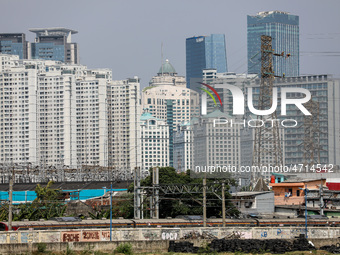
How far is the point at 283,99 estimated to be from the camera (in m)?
78.2

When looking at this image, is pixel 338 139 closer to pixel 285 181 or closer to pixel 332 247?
pixel 285 181

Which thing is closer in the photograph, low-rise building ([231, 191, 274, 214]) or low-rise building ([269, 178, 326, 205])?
low-rise building ([231, 191, 274, 214])

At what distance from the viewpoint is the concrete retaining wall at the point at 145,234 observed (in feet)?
173

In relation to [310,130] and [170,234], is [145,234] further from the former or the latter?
[310,130]

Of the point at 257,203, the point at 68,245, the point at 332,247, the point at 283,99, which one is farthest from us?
the point at 257,203

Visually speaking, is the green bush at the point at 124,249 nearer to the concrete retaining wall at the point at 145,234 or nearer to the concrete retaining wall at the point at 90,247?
the concrete retaining wall at the point at 90,247

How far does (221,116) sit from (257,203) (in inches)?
425

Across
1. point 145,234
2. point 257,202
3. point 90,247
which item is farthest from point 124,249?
point 257,202

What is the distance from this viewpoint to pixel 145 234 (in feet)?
188

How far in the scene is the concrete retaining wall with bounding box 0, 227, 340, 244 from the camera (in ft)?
173

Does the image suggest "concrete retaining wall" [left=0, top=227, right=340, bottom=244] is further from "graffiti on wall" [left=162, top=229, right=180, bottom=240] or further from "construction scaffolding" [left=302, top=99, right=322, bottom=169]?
"construction scaffolding" [left=302, top=99, right=322, bottom=169]

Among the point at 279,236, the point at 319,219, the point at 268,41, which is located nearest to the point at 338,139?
the point at 268,41

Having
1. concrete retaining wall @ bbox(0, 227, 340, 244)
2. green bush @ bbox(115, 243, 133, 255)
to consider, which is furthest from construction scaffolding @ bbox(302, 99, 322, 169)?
green bush @ bbox(115, 243, 133, 255)

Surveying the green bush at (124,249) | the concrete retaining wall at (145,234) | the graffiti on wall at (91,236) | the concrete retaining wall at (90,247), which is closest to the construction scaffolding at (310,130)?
the concrete retaining wall at (145,234)
